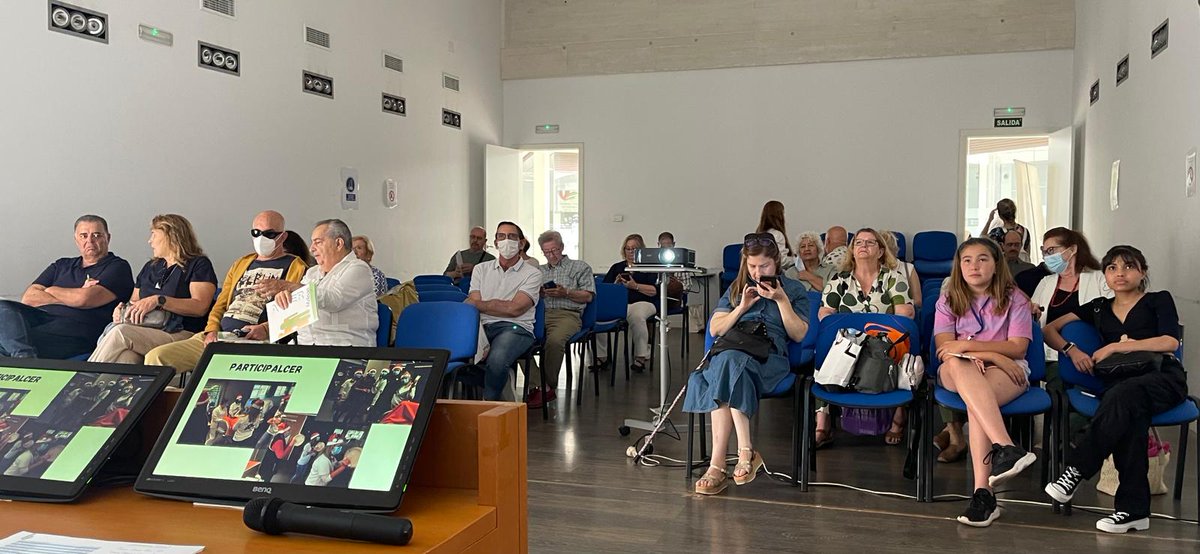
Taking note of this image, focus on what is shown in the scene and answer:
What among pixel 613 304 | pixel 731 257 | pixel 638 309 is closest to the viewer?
pixel 613 304

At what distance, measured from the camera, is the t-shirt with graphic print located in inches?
216

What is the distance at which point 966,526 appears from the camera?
151 inches

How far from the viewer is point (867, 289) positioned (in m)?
5.33

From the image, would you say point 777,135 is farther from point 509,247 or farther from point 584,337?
point 509,247

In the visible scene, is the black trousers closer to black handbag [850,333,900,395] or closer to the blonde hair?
black handbag [850,333,900,395]

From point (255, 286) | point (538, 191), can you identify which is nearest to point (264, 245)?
point (255, 286)

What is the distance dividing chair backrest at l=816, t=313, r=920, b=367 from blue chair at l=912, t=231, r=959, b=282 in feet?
21.1

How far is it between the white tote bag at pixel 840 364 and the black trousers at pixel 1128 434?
3.12 feet

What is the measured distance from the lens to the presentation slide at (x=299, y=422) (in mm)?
1587

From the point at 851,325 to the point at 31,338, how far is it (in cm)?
443

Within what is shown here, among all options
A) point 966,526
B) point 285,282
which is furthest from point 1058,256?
point 285,282

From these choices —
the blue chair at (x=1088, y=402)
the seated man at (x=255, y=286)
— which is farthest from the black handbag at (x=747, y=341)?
the seated man at (x=255, y=286)

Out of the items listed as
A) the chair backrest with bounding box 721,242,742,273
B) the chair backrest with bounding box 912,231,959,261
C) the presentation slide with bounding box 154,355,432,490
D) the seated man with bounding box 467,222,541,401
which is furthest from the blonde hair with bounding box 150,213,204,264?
the chair backrest with bounding box 912,231,959,261

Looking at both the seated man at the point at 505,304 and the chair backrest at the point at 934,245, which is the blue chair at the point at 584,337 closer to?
the seated man at the point at 505,304
